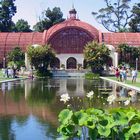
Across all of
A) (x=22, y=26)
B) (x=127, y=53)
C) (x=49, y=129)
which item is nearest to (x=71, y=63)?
(x=127, y=53)

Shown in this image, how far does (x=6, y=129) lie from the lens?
1259 centimetres

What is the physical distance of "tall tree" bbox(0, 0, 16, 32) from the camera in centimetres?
8856

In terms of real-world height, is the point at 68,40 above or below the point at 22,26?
below

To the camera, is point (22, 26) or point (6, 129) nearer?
point (6, 129)

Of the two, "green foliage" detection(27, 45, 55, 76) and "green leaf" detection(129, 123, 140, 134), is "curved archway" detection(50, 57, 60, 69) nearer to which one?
"green foliage" detection(27, 45, 55, 76)

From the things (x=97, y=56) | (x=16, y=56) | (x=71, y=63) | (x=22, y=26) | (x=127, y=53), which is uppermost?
(x=22, y=26)

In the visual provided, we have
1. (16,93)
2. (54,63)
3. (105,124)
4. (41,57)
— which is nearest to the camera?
(105,124)

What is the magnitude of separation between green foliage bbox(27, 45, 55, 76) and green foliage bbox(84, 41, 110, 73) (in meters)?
5.97

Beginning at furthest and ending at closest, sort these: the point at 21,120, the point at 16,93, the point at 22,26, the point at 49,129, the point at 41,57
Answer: the point at 22,26 → the point at 41,57 → the point at 16,93 → the point at 21,120 → the point at 49,129

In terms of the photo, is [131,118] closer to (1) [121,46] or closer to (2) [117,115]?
(2) [117,115]

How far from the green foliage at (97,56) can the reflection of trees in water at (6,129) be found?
47109 mm

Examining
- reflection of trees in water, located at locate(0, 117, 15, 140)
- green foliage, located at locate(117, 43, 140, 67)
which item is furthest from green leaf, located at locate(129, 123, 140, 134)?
green foliage, located at locate(117, 43, 140, 67)

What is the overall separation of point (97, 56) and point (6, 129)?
49.5 meters

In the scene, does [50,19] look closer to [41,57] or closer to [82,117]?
[41,57]
